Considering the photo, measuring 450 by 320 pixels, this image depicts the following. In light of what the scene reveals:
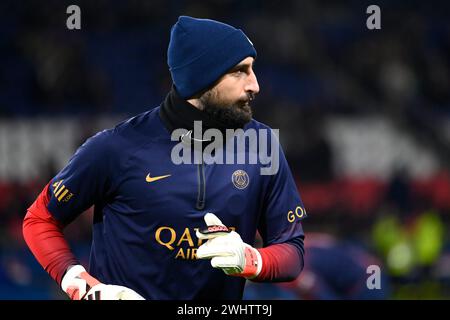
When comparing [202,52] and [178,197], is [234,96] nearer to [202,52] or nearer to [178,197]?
[202,52]

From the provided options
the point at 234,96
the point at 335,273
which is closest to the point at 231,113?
the point at 234,96

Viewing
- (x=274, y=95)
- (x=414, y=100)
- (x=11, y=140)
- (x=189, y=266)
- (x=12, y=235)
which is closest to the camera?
(x=189, y=266)

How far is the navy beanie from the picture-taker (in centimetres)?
455

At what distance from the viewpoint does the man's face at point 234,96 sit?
179 inches

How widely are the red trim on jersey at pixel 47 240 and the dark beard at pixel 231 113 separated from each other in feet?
2.69

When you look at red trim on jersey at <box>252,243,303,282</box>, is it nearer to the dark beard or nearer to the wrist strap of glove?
the wrist strap of glove

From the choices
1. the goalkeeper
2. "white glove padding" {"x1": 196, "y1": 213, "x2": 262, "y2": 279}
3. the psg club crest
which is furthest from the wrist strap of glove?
the psg club crest

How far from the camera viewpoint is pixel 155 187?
454cm

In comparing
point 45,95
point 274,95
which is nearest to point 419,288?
point 274,95

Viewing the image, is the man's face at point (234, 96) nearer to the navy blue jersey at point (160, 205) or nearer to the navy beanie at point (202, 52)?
the navy beanie at point (202, 52)

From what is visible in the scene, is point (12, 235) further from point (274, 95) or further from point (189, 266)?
point (189, 266)

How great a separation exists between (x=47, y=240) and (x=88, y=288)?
35 centimetres

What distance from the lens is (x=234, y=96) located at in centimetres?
455

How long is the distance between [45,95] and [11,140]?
36.3 inches
